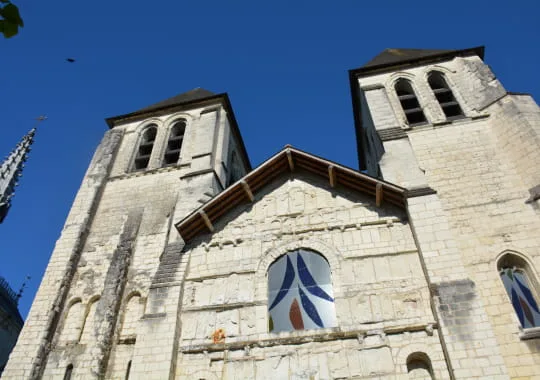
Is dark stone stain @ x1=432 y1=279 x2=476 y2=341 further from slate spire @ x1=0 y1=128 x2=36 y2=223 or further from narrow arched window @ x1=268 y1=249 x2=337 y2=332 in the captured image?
slate spire @ x1=0 y1=128 x2=36 y2=223

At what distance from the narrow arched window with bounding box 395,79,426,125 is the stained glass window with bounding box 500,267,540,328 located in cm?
624

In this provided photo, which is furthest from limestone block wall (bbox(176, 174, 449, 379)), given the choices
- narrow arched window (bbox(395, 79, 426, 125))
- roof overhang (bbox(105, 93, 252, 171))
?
roof overhang (bbox(105, 93, 252, 171))

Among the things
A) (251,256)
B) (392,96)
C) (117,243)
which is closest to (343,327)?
(251,256)

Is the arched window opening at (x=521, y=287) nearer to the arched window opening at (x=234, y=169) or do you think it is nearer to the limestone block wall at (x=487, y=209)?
the limestone block wall at (x=487, y=209)

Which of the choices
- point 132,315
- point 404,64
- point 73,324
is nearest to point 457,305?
point 132,315

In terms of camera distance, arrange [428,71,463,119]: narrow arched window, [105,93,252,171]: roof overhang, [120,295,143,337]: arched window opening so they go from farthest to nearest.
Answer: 1. [105,93,252,171]: roof overhang
2. [428,71,463,119]: narrow arched window
3. [120,295,143,337]: arched window opening

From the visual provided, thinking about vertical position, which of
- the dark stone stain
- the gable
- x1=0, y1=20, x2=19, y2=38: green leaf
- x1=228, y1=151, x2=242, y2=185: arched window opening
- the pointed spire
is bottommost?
x1=0, y1=20, x2=19, y2=38: green leaf

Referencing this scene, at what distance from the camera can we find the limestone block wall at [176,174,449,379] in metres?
7.70

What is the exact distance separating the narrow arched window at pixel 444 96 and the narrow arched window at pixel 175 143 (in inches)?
365

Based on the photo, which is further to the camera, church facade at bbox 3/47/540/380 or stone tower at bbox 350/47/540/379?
church facade at bbox 3/47/540/380

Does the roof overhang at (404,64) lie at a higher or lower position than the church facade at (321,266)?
higher

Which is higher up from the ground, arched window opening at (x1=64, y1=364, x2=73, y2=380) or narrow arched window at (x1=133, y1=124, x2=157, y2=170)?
narrow arched window at (x1=133, y1=124, x2=157, y2=170)

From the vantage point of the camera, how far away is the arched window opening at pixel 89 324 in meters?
9.73

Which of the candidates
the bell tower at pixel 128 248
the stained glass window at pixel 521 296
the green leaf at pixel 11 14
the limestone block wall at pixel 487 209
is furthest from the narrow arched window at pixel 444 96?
the green leaf at pixel 11 14
